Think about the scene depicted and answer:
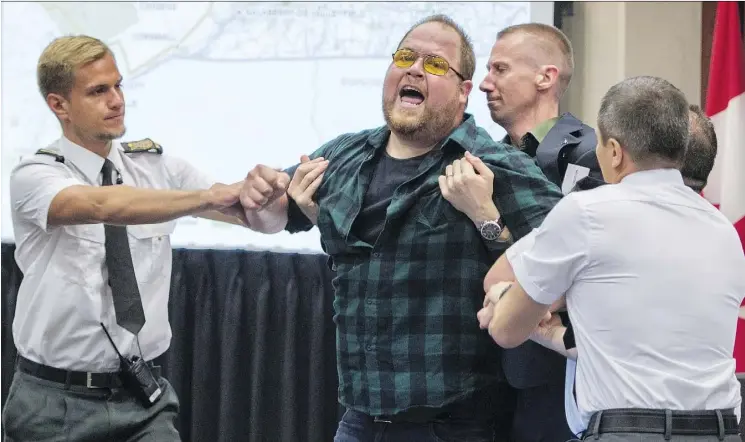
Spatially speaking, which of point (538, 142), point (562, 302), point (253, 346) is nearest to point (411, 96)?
point (538, 142)

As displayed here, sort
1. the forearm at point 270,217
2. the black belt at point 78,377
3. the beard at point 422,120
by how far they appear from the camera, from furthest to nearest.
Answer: the black belt at point 78,377
the forearm at point 270,217
the beard at point 422,120

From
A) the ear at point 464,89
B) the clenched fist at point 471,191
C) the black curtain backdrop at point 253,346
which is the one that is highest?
the ear at point 464,89

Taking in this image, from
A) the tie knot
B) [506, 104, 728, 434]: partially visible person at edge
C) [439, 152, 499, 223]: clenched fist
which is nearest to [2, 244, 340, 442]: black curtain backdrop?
the tie knot

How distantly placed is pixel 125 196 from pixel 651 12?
244 centimetres

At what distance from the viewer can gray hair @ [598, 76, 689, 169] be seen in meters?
1.77

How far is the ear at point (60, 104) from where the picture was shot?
2.80 m

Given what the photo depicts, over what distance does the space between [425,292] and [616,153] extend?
60cm

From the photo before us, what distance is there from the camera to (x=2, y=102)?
13.0ft

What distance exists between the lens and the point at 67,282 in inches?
104

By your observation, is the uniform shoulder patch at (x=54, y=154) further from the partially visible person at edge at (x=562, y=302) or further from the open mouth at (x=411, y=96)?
the partially visible person at edge at (x=562, y=302)

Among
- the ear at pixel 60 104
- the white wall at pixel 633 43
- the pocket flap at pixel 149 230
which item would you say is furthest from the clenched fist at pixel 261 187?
the white wall at pixel 633 43

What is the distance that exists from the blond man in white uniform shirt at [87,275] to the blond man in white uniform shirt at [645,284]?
3.50ft

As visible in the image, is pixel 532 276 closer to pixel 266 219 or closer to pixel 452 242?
pixel 452 242

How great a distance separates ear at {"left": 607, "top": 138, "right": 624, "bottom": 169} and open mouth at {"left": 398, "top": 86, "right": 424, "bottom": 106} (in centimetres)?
63
